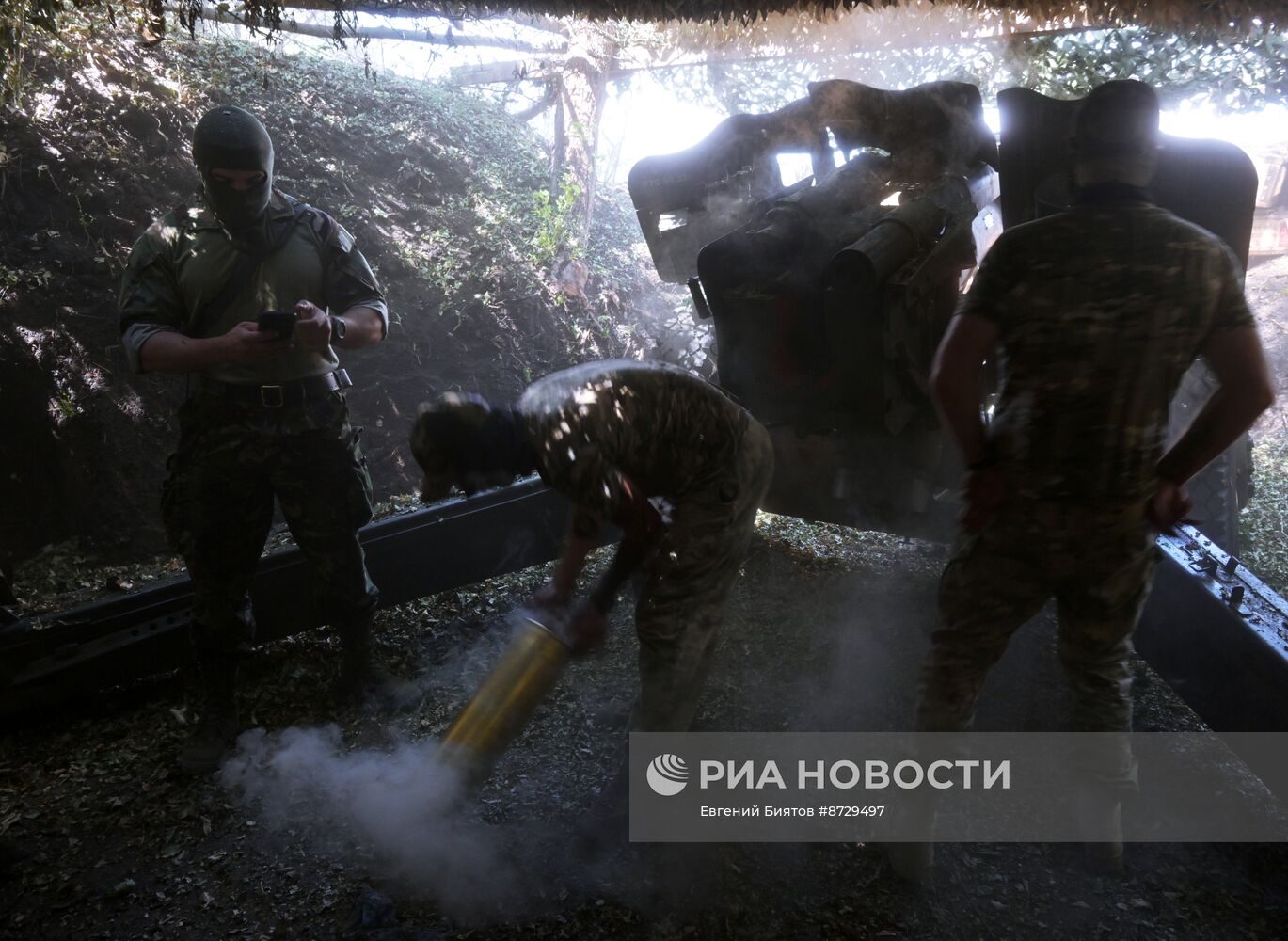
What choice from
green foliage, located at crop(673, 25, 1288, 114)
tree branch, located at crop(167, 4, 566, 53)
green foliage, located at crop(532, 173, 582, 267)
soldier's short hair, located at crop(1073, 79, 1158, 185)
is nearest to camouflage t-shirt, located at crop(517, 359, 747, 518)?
soldier's short hair, located at crop(1073, 79, 1158, 185)

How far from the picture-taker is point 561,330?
7.15 m

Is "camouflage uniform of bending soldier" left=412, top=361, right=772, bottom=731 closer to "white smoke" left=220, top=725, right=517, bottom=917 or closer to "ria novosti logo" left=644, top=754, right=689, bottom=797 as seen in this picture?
"ria novosti logo" left=644, top=754, right=689, bottom=797

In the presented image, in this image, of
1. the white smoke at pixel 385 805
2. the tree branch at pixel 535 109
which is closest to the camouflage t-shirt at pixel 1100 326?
the white smoke at pixel 385 805

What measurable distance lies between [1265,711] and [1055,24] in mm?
6065

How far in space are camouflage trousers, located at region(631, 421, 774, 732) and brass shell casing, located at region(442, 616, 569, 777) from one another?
34 centimetres

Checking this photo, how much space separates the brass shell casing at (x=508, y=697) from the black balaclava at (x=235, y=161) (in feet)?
6.27

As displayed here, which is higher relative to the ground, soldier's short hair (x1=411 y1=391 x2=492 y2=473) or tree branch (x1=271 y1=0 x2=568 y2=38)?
tree branch (x1=271 y1=0 x2=568 y2=38)

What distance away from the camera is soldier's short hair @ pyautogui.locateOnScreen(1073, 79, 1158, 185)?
2064 mm

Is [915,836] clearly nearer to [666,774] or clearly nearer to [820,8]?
[666,774]

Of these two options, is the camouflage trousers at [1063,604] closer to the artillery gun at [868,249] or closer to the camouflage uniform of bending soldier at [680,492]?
the camouflage uniform of bending soldier at [680,492]

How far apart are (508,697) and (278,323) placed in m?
1.56

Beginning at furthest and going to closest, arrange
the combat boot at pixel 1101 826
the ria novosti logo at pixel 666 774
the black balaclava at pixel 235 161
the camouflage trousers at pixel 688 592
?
the black balaclava at pixel 235 161 → the ria novosti logo at pixel 666 774 → the camouflage trousers at pixel 688 592 → the combat boot at pixel 1101 826

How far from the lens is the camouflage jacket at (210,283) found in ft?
9.40

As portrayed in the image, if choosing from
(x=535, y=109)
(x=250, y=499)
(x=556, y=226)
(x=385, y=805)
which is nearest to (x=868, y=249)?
(x=250, y=499)
